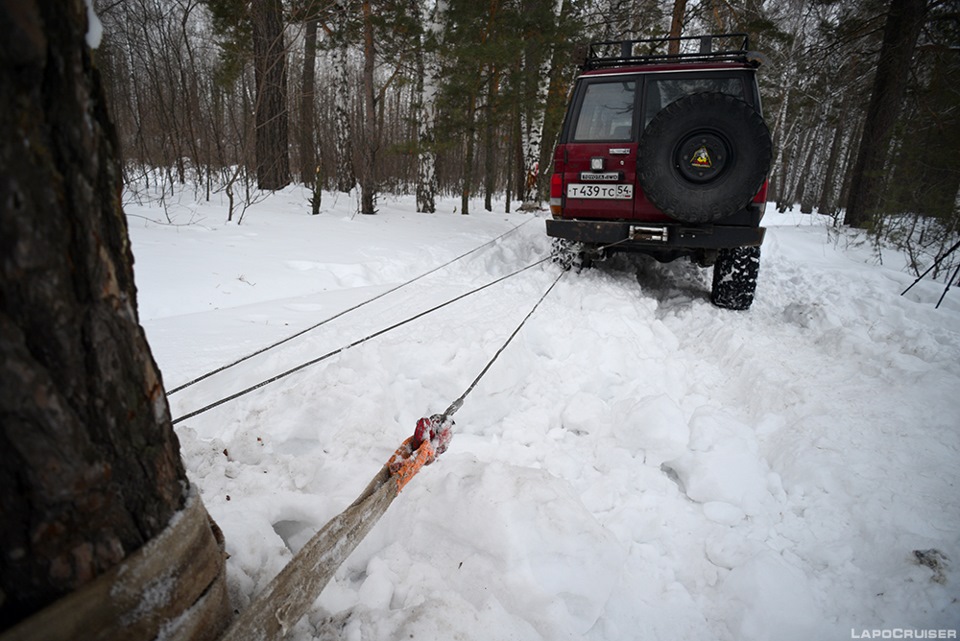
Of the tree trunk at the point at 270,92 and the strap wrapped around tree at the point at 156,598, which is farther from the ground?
the tree trunk at the point at 270,92

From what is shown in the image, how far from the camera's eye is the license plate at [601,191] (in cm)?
434

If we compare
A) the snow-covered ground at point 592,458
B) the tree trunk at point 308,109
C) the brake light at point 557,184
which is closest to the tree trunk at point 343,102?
the tree trunk at point 308,109

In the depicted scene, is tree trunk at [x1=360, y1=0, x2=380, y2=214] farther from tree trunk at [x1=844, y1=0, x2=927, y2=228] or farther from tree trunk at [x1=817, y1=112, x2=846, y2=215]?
tree trunk at [x1=817, y1=112, x2=846, y2=215]

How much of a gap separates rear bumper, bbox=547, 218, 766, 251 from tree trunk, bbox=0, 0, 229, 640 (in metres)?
4.10

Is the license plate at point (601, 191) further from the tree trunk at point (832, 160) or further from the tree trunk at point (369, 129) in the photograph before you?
the tree trunk at point (832, 160)

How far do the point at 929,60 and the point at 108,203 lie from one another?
52.3 feet

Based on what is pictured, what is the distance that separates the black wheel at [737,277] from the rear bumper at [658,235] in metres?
0.28

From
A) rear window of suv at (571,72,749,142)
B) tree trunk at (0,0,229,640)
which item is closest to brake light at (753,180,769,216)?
rear window of suv at (571,72,749,142)

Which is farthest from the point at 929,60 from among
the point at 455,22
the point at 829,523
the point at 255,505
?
the point at 255,505

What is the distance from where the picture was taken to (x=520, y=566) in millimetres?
1459

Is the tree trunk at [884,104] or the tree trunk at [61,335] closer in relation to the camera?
the tree trunk at [61,335]

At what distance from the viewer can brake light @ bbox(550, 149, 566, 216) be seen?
15.0 feet

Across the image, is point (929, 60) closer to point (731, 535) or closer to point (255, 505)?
point (731, 535)

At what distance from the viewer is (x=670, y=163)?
3826 mm
